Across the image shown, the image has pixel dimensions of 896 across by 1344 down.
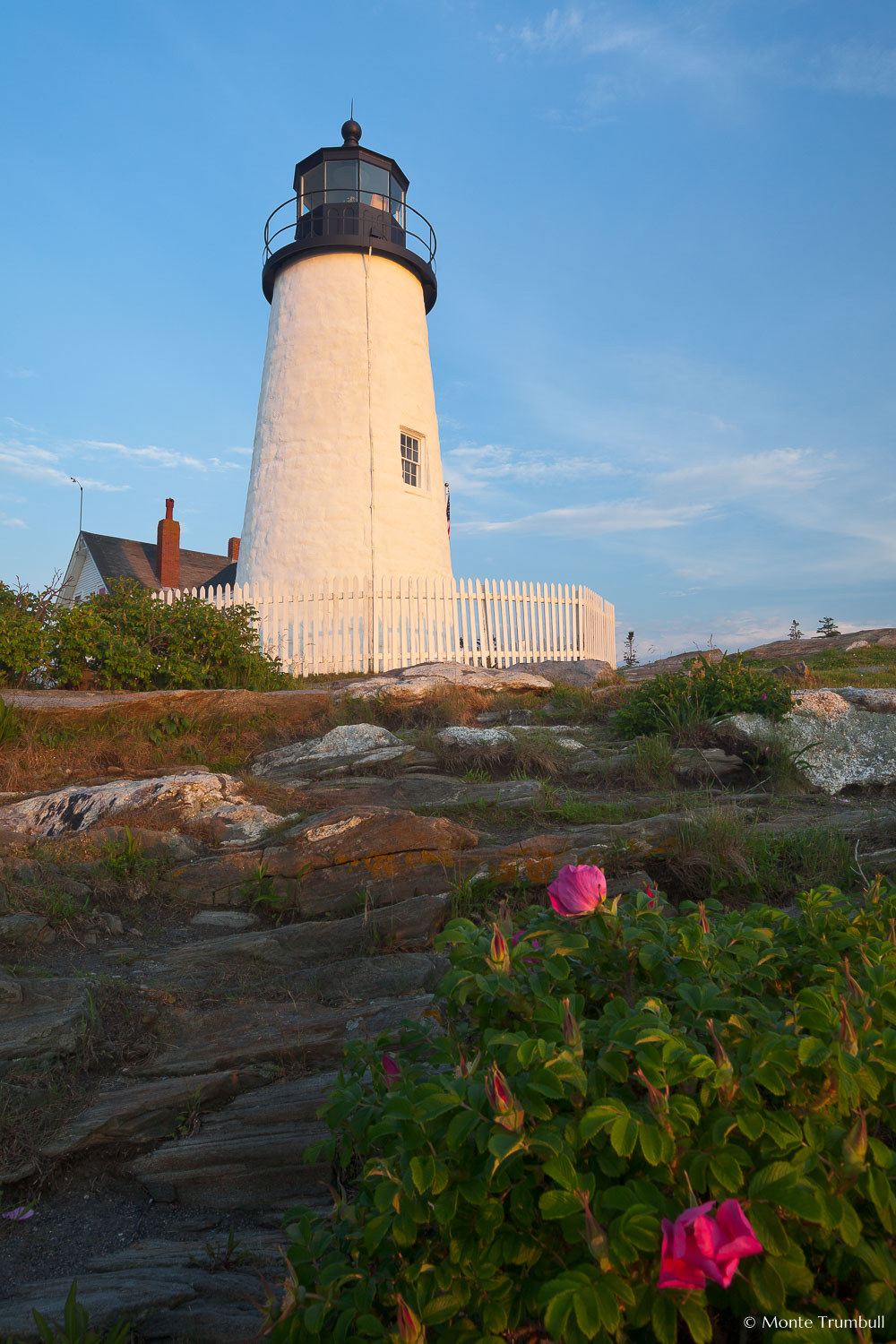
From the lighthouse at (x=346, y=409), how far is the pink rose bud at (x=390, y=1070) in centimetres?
1341

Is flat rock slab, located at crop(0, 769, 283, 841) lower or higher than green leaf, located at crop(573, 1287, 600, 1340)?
higher

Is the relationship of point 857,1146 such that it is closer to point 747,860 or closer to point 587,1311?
point 587,1311

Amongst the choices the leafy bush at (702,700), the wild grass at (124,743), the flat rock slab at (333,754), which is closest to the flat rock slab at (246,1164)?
the flat rock slab at (333,754)

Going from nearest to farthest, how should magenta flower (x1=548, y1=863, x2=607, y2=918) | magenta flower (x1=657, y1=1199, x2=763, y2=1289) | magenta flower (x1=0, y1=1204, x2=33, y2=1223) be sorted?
magenta flower (x1=657, y1=1199, x2=763, y2=1289) < magenta flower (x1=548, y1=863, x2=607, y2=918) < magenta flower (x1=0, y1=1204, x2=33, y2=1223)

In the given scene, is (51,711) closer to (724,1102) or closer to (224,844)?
(224,844)

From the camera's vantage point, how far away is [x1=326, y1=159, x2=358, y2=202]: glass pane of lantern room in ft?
58.2

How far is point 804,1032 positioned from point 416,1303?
3.04 ft

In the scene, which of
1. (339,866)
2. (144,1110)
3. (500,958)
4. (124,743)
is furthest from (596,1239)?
(124,743)

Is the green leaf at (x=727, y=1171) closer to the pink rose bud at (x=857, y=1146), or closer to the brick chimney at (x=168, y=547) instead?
the pink rose bud at (x=857, y=1146)

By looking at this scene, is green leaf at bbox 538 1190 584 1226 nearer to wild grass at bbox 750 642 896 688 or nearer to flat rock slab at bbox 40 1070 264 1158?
flat rock slab at bbox 40 1070 264 1158

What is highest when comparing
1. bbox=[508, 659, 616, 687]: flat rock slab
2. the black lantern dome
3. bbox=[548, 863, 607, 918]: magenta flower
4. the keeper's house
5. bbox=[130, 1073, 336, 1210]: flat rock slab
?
the black lantern dome

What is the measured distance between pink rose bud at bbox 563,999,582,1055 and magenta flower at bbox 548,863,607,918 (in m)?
0.31

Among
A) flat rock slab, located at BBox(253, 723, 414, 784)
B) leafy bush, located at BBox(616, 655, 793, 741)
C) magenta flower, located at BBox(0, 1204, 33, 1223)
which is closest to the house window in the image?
flat rock slab, located at BBox(253, 723, 414, 784)

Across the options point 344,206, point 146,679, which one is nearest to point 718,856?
point 146,679
